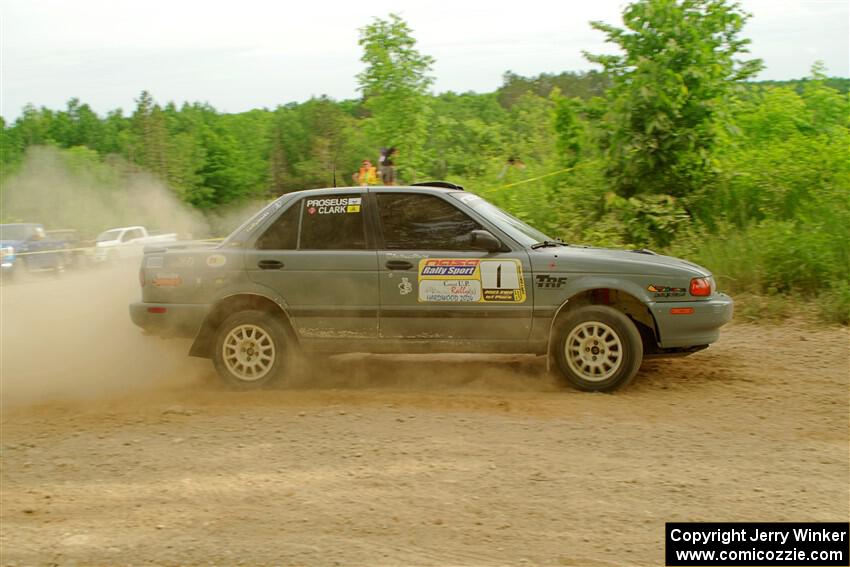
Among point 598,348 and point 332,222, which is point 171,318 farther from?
point 598,348

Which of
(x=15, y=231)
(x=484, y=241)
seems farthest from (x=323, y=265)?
(x=15, y=231)

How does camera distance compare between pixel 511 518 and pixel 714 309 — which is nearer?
pixel 511 518

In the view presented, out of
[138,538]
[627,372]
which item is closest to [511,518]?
[138,538]

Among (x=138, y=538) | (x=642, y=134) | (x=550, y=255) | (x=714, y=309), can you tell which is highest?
(x=642, y=134)

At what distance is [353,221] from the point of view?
7.36 metres

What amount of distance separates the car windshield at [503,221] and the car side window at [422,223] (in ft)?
0.48

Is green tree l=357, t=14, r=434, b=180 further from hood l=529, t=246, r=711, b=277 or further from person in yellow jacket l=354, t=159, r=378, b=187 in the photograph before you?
hood l=529, t=246, r=711, b=277

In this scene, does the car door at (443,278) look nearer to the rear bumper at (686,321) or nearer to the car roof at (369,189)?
the car roof at (369,189)

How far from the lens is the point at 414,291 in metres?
7.13

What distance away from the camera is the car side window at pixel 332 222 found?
24.1 feet

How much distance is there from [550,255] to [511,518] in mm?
3089

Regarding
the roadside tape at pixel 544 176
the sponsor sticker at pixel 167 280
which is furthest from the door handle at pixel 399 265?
the roadside tape at pixel 544 176

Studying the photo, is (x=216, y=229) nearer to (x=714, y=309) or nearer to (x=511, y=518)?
(x=714, y=309)

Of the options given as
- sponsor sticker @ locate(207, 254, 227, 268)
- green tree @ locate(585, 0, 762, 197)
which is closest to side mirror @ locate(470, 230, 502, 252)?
sponsor sticker @ locate(207, 254, 227, 268)
